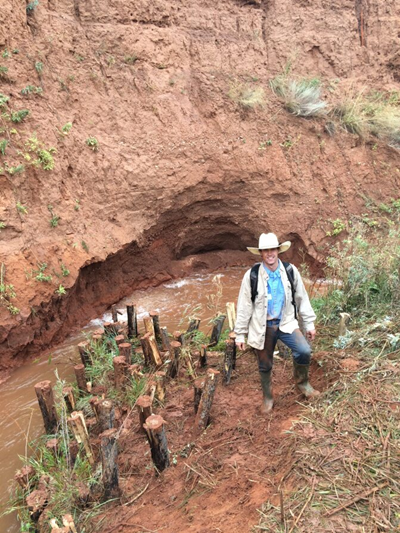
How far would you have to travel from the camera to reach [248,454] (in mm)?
3182

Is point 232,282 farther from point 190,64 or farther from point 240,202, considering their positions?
point 190,64

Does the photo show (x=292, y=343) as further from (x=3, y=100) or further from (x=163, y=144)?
(x=3, y=100)

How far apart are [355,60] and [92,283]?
26.9 feet

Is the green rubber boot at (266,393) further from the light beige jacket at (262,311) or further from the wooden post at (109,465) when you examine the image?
the wooden post at (109,465)

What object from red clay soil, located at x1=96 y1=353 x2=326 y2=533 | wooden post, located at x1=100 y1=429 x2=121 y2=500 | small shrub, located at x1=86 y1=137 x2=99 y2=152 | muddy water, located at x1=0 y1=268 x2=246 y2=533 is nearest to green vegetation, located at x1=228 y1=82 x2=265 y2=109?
small shrub, located at x1=86 y1=137 x2=99 y2=152

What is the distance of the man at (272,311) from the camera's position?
3402 mm

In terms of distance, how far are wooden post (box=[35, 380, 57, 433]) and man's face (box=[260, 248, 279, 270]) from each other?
2.37 metres

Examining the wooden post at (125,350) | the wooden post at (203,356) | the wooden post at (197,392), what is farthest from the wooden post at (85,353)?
the wooden post at (197,392)

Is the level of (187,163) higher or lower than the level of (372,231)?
higher

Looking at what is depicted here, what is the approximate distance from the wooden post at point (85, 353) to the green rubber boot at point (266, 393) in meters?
2.18

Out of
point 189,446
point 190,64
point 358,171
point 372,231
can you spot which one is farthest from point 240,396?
point 190,64

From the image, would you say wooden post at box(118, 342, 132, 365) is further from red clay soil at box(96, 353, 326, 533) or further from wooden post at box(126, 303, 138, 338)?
wooden post at box(126, 303, 138, 338)

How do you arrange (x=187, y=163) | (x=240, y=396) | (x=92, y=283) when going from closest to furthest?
(x=240, y=396) < (x=92, y=283) < (x=187, y=163)

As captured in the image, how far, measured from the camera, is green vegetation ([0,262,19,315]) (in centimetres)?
526
